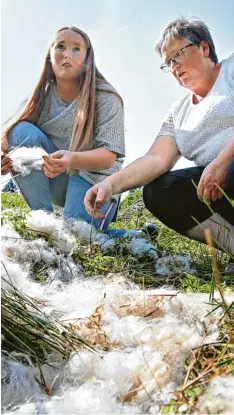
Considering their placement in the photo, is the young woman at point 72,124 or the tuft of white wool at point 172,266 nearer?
the tuft of white wool at point 172,266

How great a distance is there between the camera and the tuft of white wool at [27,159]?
85.6 inches

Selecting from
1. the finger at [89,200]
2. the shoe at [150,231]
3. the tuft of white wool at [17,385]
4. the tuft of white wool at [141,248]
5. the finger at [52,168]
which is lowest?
the shoe at [150,231]

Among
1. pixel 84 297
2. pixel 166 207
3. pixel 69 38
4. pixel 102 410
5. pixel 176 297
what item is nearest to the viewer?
pixel 102 410

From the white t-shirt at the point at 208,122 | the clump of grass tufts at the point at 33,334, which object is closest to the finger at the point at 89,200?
the white t-shirt at the point at 208,122

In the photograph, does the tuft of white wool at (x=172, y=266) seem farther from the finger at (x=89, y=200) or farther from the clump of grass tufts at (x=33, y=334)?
the clump of grass tufts at (x=33, y=334)

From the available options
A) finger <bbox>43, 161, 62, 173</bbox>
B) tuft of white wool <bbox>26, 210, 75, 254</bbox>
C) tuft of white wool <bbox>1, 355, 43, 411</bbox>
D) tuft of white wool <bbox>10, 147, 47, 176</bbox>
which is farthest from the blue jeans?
tuft of white wool <bbox>1, 355, 43, 411</bbox>

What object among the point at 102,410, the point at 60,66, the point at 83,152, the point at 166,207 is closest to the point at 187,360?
the point at 102,410

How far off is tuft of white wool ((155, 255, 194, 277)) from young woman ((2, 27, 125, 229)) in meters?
0.61

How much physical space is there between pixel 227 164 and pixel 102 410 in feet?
4.23

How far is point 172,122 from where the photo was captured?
7.42ft

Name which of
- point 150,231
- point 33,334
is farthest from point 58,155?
point 33,334

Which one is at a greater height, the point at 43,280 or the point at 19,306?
the point at 19,306

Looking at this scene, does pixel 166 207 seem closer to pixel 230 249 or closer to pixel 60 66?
pixel 230 249

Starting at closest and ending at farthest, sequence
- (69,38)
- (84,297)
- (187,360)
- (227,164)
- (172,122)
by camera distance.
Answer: (187,360), (84,297), (227,164), (172,122), (69,38)
